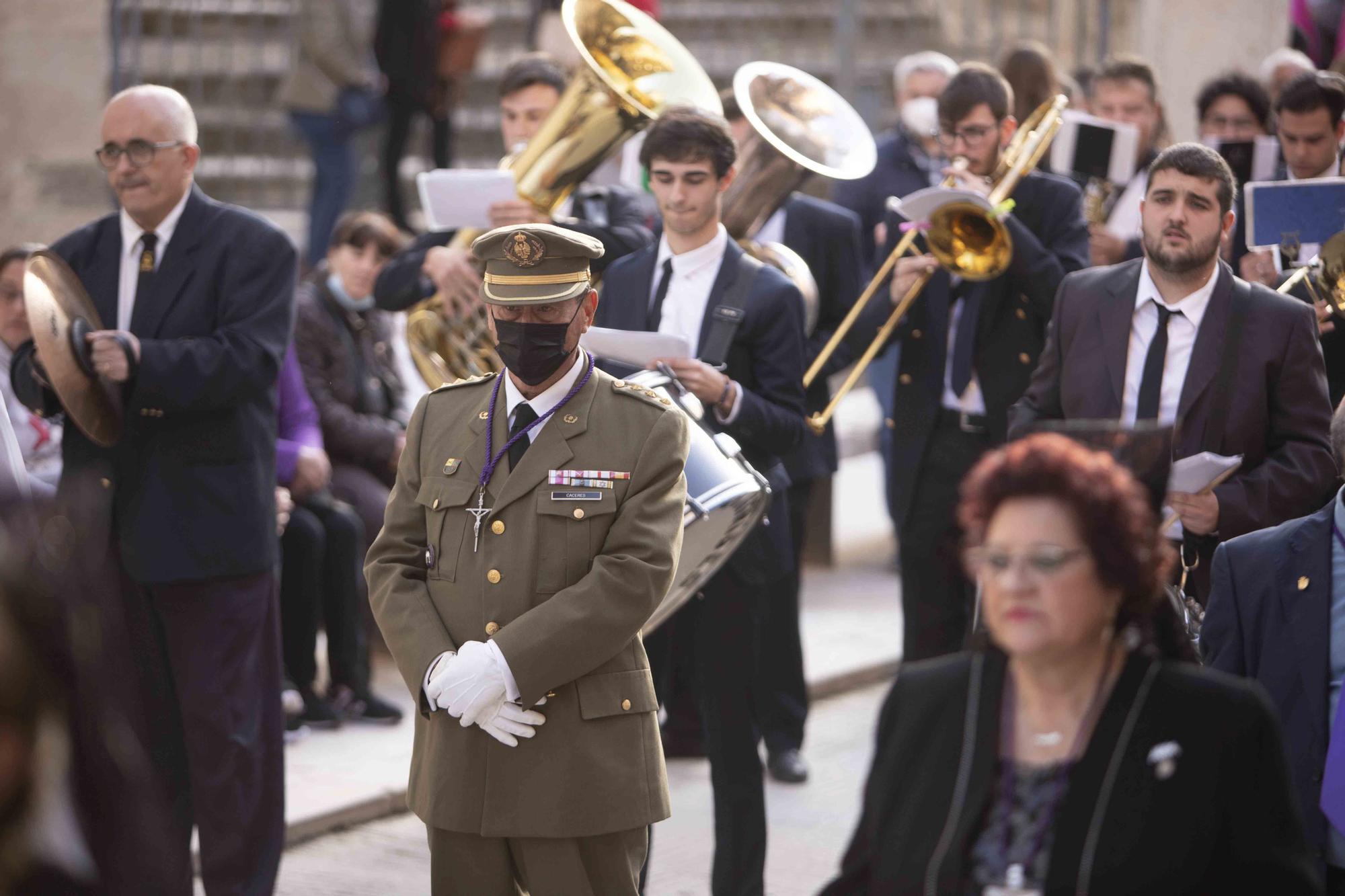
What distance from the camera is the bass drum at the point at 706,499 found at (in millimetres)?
4645

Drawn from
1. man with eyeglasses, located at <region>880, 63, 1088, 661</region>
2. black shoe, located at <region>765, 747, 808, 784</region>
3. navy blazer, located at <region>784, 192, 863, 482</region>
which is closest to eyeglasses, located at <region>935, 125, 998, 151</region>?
man with eyeglasses, located at <region>880, 63, 1088, 661</region>

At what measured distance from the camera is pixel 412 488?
13.6 ft

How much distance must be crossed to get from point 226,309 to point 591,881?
2074 mm

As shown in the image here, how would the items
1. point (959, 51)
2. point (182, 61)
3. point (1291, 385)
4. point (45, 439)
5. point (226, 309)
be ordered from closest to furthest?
point (1291, 385) < point (226, 309) < point (45, 439) < point (182, 61) < point (959, 51)

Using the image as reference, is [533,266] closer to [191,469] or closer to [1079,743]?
[191,469]

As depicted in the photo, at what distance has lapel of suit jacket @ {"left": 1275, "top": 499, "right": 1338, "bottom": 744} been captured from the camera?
12.4 feet

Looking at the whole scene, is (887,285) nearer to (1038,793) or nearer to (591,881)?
(591,881)

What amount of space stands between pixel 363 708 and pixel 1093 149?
3503 mm

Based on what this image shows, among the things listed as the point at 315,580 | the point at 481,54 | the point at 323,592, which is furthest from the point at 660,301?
the point at 481,54

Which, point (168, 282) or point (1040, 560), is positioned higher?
point (168, 282)

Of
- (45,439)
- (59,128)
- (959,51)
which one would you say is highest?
(959,51)

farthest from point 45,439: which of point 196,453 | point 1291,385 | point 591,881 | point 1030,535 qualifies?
point 1030,535

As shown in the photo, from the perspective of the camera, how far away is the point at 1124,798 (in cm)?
267

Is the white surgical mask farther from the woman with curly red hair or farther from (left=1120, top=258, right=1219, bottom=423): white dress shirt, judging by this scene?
the woman with curly red hair
